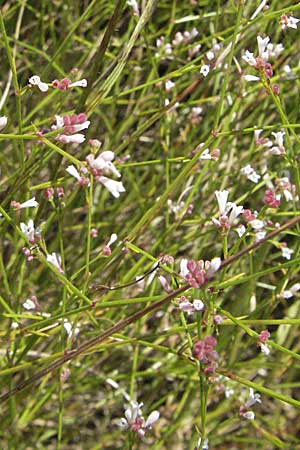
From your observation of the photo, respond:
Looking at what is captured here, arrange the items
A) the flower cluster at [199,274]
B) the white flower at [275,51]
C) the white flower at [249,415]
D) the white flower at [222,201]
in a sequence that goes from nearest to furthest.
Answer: the flower cluster at [199,274] < the white flower at [222,201] < the white flower at [249,415] < the white flower at [275,51]

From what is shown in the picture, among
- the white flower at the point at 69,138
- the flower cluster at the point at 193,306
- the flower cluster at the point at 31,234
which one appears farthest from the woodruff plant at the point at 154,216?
the flower cluster at the point at 193,306

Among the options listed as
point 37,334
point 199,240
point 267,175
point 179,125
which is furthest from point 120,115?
point 37,334

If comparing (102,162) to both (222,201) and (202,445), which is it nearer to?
(222,201)

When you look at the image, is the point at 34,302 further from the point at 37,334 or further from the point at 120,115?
the point at 120,115

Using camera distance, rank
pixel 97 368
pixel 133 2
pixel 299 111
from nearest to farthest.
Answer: pixel 133 2 < pixel 299 111 < pixel 97 368

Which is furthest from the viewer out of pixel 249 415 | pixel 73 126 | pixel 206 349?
pixel 249 415

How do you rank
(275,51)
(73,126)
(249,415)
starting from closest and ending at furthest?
(73,126), (249,415), (275,51)

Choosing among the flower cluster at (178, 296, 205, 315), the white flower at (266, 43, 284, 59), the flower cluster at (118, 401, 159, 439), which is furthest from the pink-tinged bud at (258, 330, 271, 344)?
the white flower at (266, 43, 284, 59)

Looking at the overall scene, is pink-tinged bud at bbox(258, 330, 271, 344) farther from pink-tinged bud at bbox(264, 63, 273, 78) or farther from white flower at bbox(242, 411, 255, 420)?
pink-tinged bud at bbox(264, 63, 273, 78)

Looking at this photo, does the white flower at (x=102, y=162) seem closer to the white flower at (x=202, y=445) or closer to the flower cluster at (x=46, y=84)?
the flower cluster at (x=46, y=84)

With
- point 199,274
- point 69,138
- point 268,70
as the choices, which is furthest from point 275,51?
point 199,274

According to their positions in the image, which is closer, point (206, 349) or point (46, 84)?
point (206, 349)
